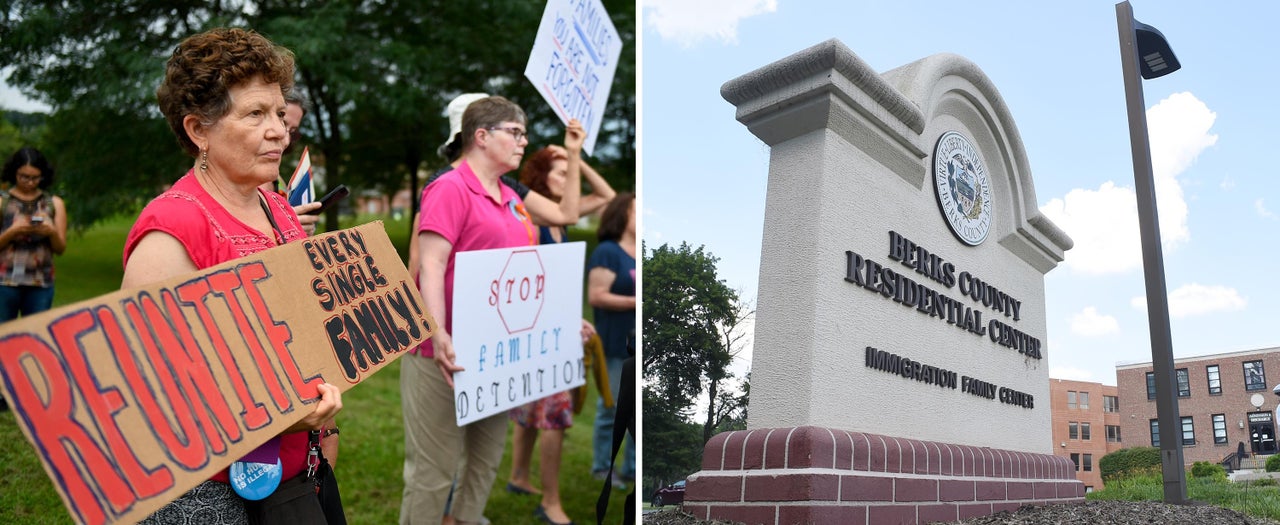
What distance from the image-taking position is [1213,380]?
21.1 ft

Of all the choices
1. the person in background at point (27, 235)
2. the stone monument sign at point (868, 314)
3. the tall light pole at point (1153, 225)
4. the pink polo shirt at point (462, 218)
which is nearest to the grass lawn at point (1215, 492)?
the tall light pole at point (1153, 225)

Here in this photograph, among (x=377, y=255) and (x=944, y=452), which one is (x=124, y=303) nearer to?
(x=377, y=255)

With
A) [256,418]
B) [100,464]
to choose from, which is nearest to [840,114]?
[256,418]

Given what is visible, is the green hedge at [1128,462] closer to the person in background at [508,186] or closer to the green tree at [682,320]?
the green tree at [682,320]

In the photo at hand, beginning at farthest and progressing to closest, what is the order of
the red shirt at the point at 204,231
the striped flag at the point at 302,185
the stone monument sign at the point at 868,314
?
the stone monument sign at the point at 868,314 < the striped flag at the point at 302,185 < the red shirt at the point at 204,231

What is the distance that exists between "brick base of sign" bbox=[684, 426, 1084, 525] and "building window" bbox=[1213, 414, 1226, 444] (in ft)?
7.58

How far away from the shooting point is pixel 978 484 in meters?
5.52

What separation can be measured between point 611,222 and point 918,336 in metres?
1.86

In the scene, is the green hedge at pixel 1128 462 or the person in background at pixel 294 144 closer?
the person in background at pixel 294 144

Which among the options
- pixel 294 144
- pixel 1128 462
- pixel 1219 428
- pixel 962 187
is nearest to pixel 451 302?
pixel 294 144

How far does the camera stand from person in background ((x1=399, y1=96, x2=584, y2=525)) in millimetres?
3498

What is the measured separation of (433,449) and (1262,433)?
16.8 feet

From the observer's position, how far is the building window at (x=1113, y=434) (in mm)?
7141

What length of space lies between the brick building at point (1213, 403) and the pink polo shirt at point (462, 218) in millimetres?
4885
